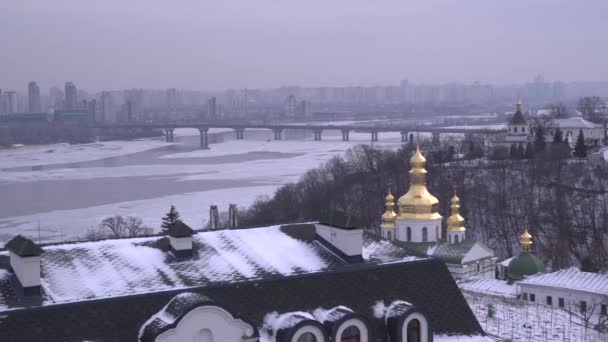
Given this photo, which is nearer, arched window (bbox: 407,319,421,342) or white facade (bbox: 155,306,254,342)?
white facade (bbox: 155,306,254,342)

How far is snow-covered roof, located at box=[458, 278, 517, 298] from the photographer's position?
58.4 ft

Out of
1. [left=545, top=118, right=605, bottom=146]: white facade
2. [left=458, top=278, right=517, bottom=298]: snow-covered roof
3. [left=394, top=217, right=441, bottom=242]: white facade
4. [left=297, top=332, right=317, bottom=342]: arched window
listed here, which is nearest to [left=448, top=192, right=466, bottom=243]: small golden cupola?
[left=394, top=217, right=441, bottom=242]: white facade

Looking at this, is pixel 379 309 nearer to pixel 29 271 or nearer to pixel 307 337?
pixel 307 337

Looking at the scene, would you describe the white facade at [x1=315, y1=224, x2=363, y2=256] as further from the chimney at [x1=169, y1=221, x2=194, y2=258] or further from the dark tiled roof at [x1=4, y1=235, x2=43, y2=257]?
the dark tiled roof at [x1=4, y1=235, x2=43, y2=257]

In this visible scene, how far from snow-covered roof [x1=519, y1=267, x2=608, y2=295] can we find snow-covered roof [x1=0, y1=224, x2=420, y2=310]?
893cm

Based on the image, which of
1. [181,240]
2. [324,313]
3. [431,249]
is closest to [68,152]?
[431,249]

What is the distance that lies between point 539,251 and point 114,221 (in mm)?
13025

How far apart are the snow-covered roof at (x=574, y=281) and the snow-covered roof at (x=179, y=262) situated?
8928 millimetres

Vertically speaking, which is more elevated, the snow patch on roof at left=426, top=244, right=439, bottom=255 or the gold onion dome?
the gold onion dome

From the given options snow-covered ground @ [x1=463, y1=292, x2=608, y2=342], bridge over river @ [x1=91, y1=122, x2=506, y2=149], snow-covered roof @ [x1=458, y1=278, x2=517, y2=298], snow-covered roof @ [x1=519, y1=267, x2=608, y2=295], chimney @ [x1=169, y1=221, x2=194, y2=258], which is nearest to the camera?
chimney @ [x1=169, y1=221, x2=194, y2=258]

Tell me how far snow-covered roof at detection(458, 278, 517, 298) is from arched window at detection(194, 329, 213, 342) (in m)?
11.3

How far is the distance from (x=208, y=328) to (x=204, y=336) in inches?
3.5

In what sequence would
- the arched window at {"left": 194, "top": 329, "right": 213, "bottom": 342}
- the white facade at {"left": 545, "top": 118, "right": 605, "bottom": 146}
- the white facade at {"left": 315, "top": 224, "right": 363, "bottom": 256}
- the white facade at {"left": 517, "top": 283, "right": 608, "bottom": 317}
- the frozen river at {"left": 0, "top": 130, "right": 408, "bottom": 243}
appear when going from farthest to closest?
1. the white facade at {"left": 545, "top": 118, "right": 605, "bottom": 146}
2. the frozen river at {"left": 0, "top": 130, "right": 408, "bottom": 243}
3. the white facade at {"left": 517, "top": 283, "right": 608, "bottom": 317}
4. the white facade at {"left": 315, "top": 224, "right": 363, "bottom": 256}
5. the arched window at {"left": 194, "top": 329, "right": 213, "bottom": 342}

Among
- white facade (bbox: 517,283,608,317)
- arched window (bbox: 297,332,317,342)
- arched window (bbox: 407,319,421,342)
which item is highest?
arched window (bbox: 297,332,317,342)
